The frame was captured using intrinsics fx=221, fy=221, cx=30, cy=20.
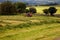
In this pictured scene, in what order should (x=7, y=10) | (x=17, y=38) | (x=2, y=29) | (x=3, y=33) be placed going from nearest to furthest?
(x=17, y=38) → (x=3, y=33) → (x=2, y=29) → (x=7, y=10)

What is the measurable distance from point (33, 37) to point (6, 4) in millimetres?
29611

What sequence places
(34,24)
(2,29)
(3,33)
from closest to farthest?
(3,33) → (2,29) → (34,24)

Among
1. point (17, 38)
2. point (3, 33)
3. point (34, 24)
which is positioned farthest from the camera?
point (34, 24)

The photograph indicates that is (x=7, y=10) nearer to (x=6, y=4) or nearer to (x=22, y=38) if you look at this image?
(x=6, y=4)

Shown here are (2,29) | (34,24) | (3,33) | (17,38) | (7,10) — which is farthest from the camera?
(7,10)

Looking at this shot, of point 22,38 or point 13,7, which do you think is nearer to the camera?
point 22,38

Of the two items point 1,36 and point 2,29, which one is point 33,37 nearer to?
point 1,36

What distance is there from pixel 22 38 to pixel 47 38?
2.67 metres

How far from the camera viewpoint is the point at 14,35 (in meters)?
24.1

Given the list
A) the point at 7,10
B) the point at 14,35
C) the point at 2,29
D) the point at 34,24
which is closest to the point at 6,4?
the point at 7,10

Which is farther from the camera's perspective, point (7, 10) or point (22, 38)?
point (7, 10)

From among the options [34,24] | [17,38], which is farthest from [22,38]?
[34,24]

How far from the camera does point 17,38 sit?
74.9 ft

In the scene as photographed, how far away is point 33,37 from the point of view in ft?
77.3
